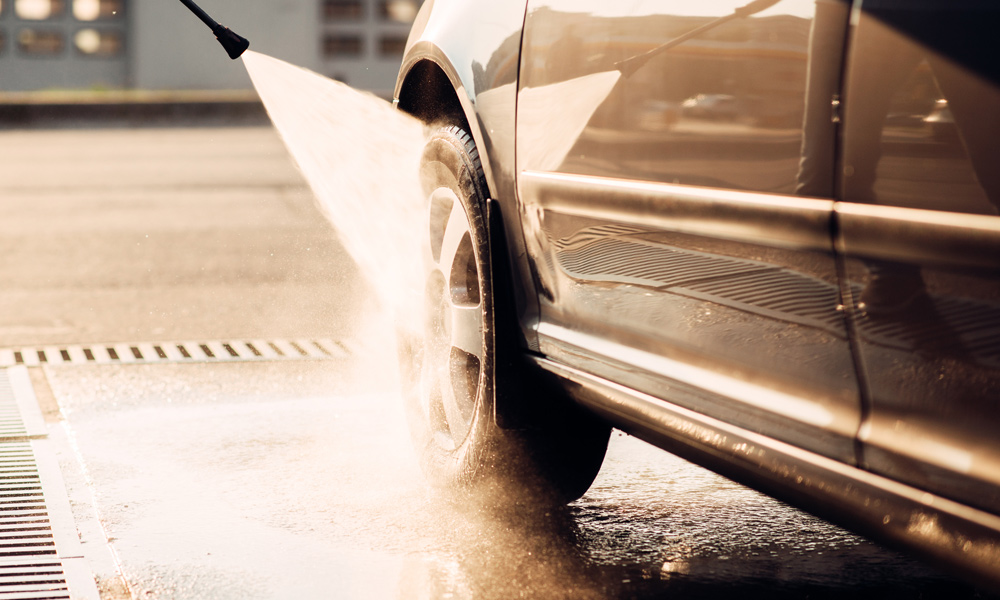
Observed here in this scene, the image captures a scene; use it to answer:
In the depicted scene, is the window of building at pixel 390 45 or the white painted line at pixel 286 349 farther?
the window of building at pixel 390 45

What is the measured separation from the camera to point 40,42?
3462cm

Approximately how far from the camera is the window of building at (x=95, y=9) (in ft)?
113

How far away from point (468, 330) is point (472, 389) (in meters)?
0.18

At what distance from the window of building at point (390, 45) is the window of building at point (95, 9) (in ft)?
23.0

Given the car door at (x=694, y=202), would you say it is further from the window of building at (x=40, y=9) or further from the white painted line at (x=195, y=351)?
the window of building at (x=40, y=9)

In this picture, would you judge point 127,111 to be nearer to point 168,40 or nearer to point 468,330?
point 168,40

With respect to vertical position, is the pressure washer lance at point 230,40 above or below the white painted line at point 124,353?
above

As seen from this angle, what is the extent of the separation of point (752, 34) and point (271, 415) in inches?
103

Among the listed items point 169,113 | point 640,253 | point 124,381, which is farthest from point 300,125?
point 169,113

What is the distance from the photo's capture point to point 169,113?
2239cm

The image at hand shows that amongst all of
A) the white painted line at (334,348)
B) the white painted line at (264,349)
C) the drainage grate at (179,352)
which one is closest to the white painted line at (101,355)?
the drainage grate at (179,352)

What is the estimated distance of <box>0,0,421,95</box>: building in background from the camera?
33.9 meters

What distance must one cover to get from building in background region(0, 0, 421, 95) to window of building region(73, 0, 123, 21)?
0.03 metres

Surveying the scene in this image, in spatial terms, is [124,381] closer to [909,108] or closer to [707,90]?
[707,90]
